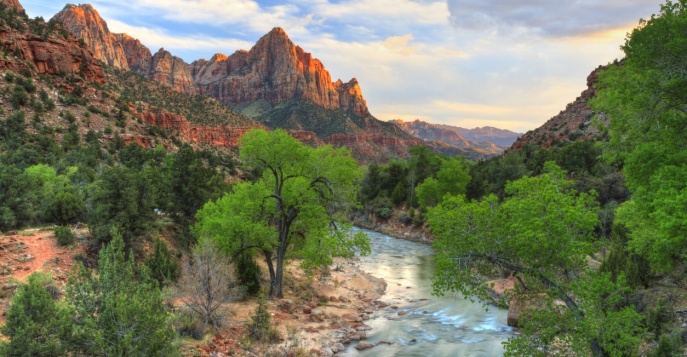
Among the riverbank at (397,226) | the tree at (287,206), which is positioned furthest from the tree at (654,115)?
the riverbank at (397,226)

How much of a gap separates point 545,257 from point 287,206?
541 inches

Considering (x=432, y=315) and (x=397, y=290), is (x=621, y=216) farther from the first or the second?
(x=397, y=290)

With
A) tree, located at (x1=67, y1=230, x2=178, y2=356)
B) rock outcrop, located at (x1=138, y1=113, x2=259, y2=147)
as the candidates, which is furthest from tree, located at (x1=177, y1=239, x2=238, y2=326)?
rock outcrop, located at (x1=138, y1=113, x2=259, y2=147)

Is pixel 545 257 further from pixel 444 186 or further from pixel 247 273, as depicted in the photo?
pixel 444 186

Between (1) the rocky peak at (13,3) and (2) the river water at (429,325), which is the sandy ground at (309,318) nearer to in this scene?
(2) the river water at (429,325)

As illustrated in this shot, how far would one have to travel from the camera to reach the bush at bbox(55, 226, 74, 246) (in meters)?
18.9

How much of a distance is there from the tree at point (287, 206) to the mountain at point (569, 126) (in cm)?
5662

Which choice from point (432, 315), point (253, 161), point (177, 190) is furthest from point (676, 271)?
point (177, 190)

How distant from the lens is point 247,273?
21.4 metres

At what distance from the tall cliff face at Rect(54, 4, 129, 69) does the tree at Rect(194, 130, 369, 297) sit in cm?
Result: 18222

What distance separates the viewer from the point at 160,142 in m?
65.4

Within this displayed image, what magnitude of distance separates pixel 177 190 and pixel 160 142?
41.1m

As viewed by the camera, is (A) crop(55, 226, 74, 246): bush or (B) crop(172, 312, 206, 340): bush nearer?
(B) crop(172, 312, 206, 340): bush

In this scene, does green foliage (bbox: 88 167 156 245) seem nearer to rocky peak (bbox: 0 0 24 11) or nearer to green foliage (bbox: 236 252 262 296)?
green foliage (bbox: 236 252 262 296)
